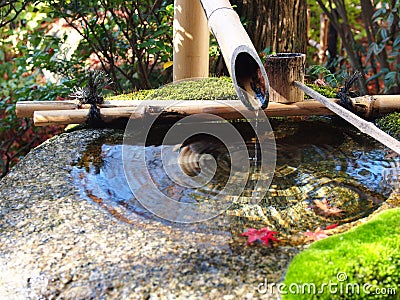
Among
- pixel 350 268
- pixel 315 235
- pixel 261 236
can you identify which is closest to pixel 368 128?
pixel 315 235

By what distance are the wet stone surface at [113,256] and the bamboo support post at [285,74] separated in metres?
1.37

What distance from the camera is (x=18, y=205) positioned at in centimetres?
221

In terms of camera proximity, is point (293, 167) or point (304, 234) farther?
point (293, 167)

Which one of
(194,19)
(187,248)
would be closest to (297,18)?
(194,19)

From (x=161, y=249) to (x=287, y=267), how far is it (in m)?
0.47

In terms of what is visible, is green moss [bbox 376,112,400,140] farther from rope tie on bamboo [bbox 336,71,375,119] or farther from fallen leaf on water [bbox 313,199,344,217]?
fallen leaf on water [bbox 313,199,344,217]

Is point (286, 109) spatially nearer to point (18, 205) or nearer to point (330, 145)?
point (330, 145)

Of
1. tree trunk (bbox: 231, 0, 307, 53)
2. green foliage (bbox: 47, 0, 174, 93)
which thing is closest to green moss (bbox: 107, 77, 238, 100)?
green foliage (bbox: 47, 0, 174, 93)

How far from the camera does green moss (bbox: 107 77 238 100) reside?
3.42 metres

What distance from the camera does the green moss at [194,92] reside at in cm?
342

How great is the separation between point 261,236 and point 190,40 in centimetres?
216

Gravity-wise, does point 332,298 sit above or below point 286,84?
below

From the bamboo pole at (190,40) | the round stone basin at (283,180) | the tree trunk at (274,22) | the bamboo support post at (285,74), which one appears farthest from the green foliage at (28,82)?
the bamboo support post at (285,74)

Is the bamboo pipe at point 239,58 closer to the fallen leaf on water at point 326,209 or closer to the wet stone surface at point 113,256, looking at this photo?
the fallen leaf on water at point 326,209
